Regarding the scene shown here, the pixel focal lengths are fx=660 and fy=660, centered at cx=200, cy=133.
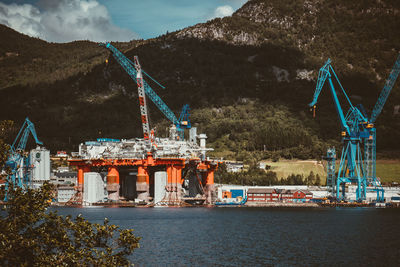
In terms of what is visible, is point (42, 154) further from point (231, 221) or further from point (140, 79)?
point (231, 221)

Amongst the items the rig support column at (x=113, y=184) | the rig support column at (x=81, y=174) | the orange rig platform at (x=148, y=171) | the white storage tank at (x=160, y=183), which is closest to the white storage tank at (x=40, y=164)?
the orange rig platform at (x=148, y=171)

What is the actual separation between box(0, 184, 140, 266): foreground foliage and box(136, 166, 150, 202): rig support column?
98979mm

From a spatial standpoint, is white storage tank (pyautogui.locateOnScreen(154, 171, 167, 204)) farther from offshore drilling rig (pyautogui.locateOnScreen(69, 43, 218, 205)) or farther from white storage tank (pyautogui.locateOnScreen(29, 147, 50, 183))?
white storage tank (pyautogui.locateOnScreen(29, 147, 50, 183))

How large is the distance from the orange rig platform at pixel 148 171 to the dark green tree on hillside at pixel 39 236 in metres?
96.9

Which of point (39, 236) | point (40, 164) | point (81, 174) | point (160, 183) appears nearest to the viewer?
point (39, 236)

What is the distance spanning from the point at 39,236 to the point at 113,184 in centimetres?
10371

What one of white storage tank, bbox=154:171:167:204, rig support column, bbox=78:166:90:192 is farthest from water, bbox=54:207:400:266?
rig support column, bbox=78:166:90:192

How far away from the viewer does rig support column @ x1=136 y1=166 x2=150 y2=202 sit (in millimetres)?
131125

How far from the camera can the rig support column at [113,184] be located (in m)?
134

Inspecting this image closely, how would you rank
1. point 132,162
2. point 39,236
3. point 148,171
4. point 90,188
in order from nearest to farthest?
1. point 39,236
2. point 132,162
3. point 90,188
4. point 148,171

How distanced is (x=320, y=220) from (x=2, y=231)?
246ft

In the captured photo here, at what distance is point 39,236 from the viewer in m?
31.0

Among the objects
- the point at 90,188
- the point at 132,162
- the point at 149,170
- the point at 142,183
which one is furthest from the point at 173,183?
the point at 90,188

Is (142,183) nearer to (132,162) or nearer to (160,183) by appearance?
(160,183)
